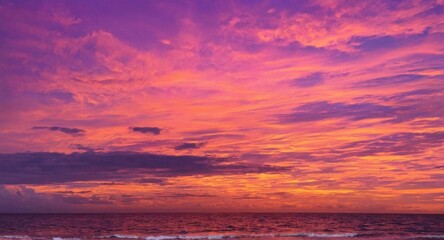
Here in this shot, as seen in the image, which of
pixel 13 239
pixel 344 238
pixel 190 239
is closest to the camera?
pixel 13 239

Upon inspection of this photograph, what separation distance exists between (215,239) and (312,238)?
12.7 metres

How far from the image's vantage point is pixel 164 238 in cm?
5888

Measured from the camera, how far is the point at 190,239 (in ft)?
182

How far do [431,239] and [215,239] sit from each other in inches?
1118

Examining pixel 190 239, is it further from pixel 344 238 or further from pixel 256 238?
pixel 344 238

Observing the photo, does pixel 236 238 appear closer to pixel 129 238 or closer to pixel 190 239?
pixel 190 239

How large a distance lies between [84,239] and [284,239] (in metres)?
25.3

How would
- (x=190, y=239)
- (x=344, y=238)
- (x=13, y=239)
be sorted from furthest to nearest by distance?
(x=344, y=238), (x=190, y=239), (x=13, y=239)

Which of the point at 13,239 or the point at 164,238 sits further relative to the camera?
the point at 164,238

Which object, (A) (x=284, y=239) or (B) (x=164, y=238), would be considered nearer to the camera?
(A) (x=284, y=239)

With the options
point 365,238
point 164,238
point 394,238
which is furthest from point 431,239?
point 164,238

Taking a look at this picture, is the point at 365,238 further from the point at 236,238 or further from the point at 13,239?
the point at 13,239

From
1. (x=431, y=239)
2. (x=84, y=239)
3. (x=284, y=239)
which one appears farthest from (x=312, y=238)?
(x=84, y=239)

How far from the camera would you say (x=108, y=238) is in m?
59.2
